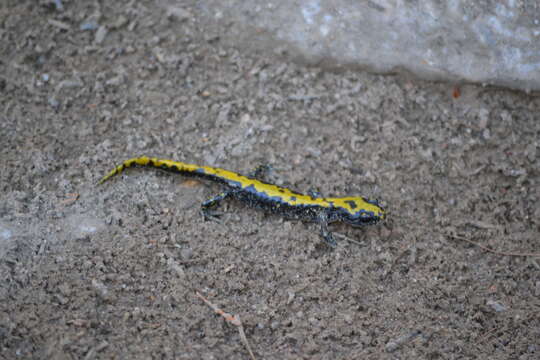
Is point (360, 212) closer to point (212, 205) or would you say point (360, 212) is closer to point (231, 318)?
point (212, 205)

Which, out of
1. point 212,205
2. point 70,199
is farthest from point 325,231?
point 70,199

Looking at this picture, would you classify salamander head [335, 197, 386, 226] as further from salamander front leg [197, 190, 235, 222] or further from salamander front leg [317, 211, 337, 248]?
salamander front leg [197, 190, 235, 222]

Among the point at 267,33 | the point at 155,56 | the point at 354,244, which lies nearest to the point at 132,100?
the point at 155,56

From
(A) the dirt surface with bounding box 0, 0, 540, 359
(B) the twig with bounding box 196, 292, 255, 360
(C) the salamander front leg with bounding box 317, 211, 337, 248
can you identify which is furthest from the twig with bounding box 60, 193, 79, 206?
(C) the salamander front leg with bounding box 317, 211, 337, 248

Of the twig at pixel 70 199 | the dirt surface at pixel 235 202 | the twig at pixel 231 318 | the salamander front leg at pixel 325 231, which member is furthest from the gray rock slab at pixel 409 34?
the twig at pixel 231 318

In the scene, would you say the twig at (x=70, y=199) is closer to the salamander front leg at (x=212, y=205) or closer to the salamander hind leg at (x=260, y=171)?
the salamander front leg at (x=212, y=205)

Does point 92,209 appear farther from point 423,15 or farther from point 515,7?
point 515,7

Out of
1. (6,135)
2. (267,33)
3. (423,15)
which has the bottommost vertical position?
(6,135)
